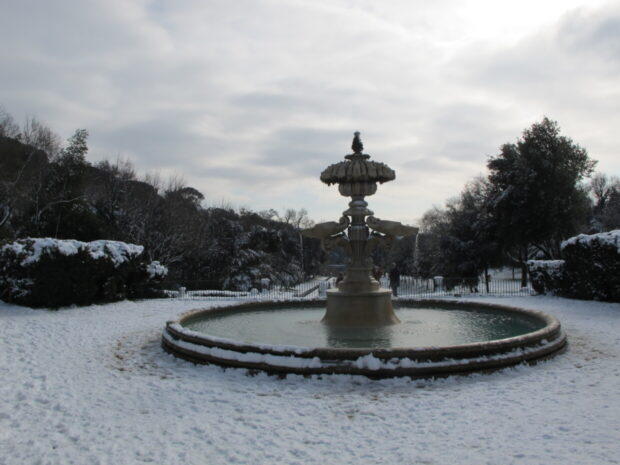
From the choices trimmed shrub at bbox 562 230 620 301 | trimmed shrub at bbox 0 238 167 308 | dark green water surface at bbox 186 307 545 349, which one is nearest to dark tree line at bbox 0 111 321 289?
trimmed shrub at bbox 0 238 167 308

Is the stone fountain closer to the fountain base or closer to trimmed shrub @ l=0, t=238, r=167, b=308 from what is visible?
the fountain base

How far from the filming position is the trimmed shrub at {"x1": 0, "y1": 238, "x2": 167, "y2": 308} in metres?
14.6

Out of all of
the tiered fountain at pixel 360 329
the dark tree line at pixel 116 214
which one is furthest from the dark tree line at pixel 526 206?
the tiered fountain at pixel 360 329

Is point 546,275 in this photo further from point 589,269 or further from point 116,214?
point 116,214

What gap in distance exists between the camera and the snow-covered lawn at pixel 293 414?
455 centimetres

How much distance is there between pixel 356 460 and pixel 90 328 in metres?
9.54

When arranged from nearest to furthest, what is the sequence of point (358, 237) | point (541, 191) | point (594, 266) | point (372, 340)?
1. point (372, 340)
2. point (358, 237)
3. point (594, 266)
4. point (541, 191)

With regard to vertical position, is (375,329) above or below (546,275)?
below

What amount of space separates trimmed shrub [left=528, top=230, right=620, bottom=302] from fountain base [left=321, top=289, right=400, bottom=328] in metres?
9.39

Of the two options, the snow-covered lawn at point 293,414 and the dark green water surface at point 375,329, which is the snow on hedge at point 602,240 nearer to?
the dark green water surface at point 375,329

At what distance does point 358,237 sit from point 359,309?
66.3 inches

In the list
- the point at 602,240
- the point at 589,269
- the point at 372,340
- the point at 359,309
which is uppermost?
the point at 602,240

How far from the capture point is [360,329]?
1036 centimetres

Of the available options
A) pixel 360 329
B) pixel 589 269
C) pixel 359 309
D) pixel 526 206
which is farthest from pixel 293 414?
pixel 526 206
